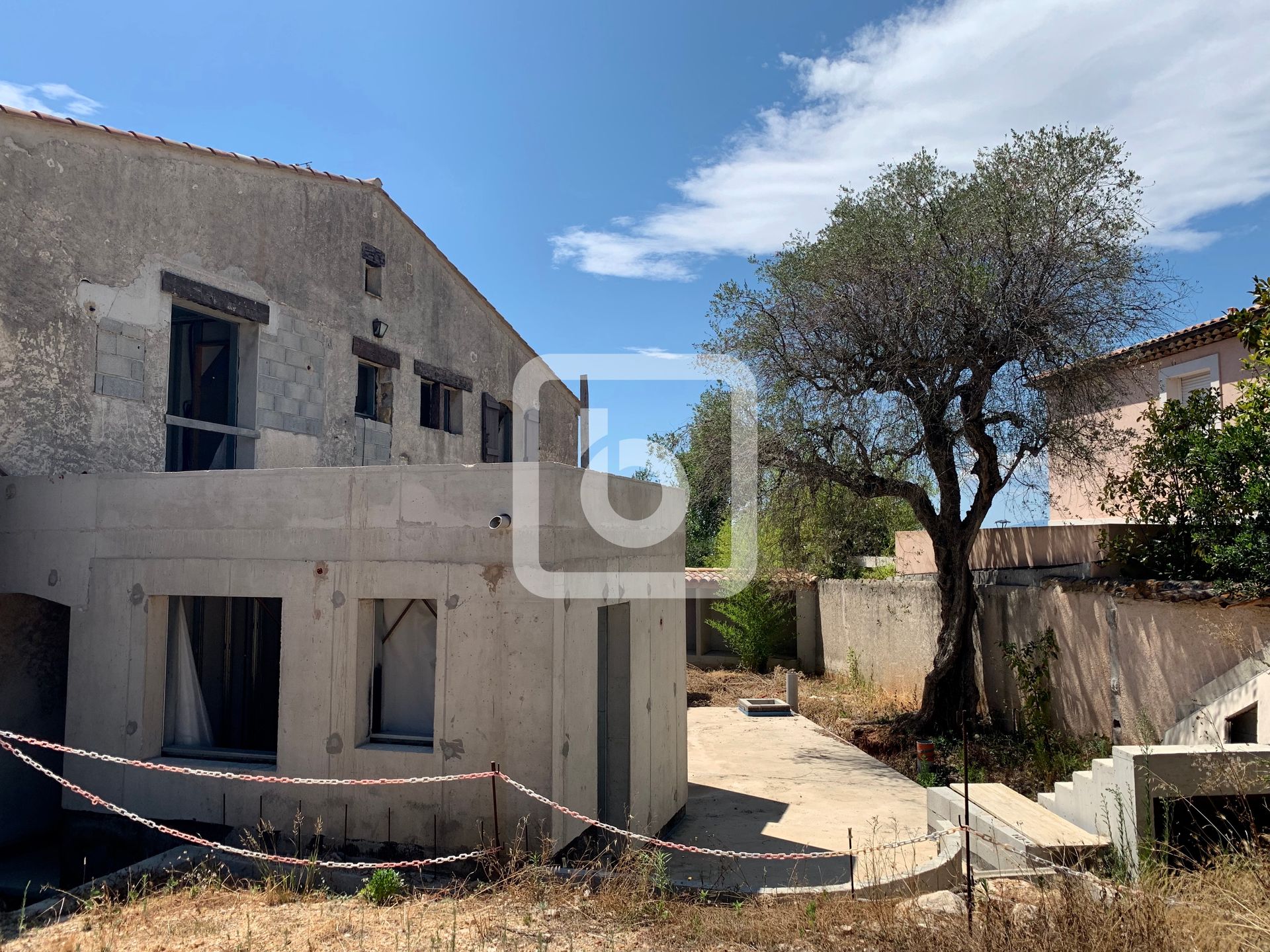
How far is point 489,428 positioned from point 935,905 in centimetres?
1281

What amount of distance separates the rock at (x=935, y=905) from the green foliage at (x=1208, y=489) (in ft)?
18.6

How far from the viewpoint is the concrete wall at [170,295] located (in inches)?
352

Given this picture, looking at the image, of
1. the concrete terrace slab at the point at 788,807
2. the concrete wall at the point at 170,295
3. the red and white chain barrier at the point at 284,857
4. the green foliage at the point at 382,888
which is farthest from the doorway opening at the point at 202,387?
the concrete terrace slab at the point at 788,807

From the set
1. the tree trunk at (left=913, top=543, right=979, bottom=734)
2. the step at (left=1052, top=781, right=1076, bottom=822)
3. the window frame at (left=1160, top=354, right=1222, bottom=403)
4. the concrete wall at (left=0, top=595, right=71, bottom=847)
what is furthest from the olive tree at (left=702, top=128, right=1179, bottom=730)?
the concrete wall at (left=0, top=595, right=71, bottom=847)

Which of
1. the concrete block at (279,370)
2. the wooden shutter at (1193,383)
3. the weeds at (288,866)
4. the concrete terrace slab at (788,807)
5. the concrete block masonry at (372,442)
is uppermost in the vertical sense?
the wooden shutter at (1193,383)

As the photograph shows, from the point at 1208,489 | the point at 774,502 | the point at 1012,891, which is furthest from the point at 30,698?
the point at 1208,489

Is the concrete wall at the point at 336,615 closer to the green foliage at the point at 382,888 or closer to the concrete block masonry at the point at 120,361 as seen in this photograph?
the green foliage at the point at 382,888

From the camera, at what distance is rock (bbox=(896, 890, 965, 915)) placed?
529 centimetres

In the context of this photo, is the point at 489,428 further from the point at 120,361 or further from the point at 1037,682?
the point at 1037,682

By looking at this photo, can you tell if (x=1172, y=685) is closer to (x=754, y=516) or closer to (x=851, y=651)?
(x=754, y=516)

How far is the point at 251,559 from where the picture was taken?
7.47 metres

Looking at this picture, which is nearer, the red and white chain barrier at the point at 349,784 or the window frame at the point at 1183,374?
the red and white chain barrier at the point at 349,784

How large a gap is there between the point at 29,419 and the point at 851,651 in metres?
15.8

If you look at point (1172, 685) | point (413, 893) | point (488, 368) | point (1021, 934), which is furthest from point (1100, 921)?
point (488, 368)
